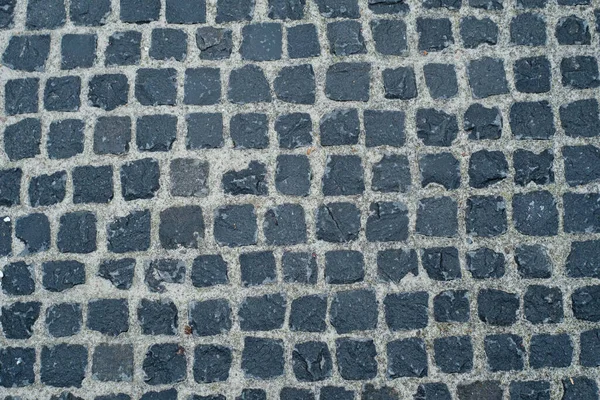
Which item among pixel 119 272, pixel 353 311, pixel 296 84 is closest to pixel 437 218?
pixel 353 311

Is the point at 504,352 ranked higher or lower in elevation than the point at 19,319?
lower

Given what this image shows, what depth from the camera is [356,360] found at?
4.06 m

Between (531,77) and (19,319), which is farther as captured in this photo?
(531,77)

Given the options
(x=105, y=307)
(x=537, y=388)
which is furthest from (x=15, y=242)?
(x=537, y=388)

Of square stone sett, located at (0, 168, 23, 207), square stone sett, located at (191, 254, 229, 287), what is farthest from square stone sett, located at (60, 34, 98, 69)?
square stone sett, located at (191, 254, 229, 287)

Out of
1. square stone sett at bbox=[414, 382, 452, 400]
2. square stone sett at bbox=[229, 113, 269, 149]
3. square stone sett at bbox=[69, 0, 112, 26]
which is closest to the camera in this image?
square stone sett at bbox=[414, 382, 452, 400]

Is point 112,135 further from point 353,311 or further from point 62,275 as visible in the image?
point 353,311

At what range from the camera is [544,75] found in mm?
4215

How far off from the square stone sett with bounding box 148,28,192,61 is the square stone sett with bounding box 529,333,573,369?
2780 millimetres

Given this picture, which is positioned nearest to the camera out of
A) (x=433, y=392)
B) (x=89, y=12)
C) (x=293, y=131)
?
(x=433, y=392)

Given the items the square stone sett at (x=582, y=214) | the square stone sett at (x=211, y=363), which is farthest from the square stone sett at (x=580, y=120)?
the square stone sett at (x=211, y=363)

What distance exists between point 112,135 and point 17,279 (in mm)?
1048

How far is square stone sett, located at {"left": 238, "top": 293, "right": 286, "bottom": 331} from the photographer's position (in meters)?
4.07

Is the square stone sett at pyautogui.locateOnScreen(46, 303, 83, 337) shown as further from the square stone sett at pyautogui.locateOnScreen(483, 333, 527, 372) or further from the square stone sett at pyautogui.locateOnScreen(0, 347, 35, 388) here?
the square stone sett at pyautogui.locateOnScreen(483, 333, 527, 372)
